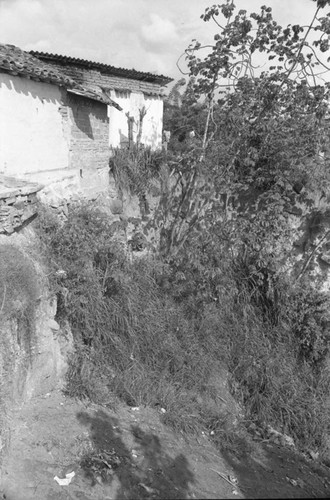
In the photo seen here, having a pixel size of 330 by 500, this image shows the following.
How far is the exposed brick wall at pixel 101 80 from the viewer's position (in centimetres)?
928

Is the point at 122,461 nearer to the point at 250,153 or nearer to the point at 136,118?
the point at 250,153

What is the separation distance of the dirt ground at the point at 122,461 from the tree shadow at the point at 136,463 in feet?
0.03

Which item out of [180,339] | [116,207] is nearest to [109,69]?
[116,207]

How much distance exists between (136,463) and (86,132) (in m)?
5.81

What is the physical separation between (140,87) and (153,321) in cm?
822

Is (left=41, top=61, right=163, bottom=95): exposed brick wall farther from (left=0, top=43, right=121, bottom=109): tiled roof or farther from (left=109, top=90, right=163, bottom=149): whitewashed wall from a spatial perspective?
(left=0, top=43, right=121, bottom=109): tiled roof

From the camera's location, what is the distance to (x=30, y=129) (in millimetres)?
6391

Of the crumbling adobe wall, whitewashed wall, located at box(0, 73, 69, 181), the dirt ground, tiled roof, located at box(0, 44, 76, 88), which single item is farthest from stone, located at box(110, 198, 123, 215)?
the dirt ground

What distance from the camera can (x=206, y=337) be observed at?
6375mm

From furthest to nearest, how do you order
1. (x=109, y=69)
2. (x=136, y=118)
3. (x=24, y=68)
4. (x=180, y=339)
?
(x=136, y=118) < (x=109, y=69) < (x=180, y=339) < (x=24, y=68)

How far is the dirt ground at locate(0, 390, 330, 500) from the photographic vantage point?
12.0 ft

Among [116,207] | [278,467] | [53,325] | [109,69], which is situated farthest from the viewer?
[109,69]

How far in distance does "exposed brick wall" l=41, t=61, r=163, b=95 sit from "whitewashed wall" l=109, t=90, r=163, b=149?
0.17m

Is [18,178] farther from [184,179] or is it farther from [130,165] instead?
[184,179]
